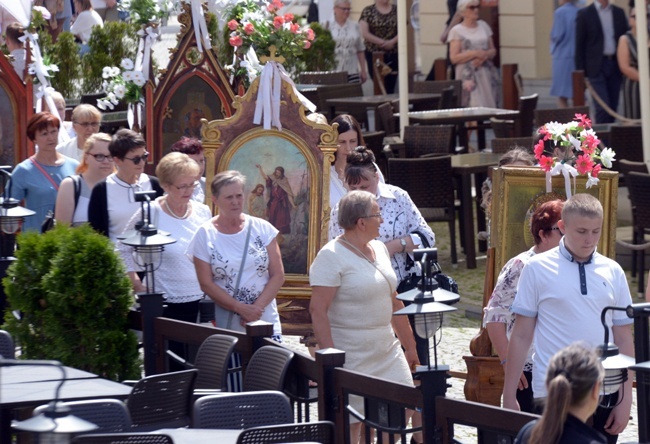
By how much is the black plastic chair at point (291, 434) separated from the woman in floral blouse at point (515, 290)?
1137mm

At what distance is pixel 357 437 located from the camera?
6863 millimetres

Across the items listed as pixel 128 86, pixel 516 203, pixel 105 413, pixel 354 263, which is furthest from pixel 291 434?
pixel 128 86

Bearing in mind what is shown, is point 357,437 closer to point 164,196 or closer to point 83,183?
point 164,196

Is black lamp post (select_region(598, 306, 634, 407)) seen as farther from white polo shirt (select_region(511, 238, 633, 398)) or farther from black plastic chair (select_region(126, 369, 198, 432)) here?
black plastic chair (select_region(126, 369, 198, 432))

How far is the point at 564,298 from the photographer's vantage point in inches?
233

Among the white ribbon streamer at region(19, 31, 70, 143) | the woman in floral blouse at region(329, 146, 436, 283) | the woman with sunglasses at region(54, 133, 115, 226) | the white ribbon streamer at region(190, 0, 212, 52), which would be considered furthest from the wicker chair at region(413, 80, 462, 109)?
the woman in floral blouse at region(329, 146, 436, 283)

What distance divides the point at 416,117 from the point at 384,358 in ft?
31.7

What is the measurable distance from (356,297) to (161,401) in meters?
1.04

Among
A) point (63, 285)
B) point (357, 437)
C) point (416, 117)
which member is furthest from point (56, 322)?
point (416, 117)

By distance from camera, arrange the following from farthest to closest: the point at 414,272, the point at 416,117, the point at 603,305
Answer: the point at 416,117 < the point at 414,272 < the point at 603,305

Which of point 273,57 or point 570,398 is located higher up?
point 273,57

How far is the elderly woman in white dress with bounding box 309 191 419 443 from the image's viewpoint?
6.75 meters

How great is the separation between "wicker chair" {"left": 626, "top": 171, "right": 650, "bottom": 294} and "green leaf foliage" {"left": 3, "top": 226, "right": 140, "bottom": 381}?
5.19 metres

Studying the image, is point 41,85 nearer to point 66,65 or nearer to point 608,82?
point 66,65
